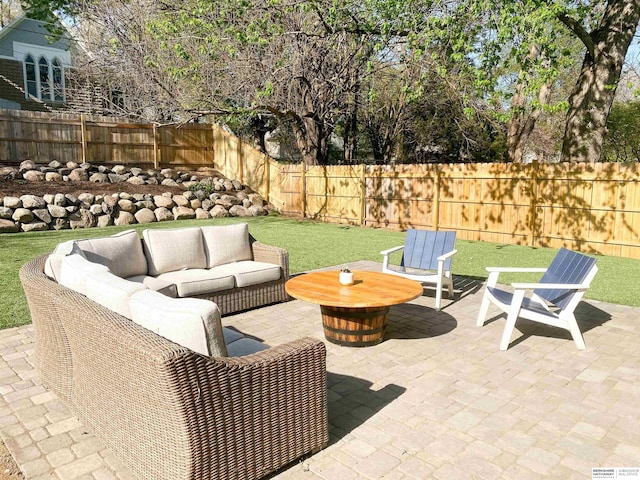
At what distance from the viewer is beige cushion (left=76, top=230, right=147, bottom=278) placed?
467 centimetres

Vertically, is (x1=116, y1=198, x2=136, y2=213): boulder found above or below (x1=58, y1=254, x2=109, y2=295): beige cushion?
below

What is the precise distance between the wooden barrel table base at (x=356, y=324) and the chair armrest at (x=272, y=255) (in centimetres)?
164

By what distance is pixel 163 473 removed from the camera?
2240 mm

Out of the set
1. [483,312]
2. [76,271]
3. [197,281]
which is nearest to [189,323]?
[76,271]

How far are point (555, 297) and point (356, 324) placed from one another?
2102mm

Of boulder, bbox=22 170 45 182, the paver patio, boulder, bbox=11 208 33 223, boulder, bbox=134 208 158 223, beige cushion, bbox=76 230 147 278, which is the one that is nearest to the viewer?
the paver patio

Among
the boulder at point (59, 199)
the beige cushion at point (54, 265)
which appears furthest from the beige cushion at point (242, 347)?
the boulder at point (59, 199)

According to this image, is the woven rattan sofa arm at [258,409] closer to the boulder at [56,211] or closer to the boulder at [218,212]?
the boulder at [56,211]

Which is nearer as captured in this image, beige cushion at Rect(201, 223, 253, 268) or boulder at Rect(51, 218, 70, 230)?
beige cushion at Rect(201, 223, 253, 268)

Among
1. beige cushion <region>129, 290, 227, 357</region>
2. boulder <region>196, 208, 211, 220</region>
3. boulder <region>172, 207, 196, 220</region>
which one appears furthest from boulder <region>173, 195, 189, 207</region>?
beige cushion <region>129, 290, 227, 357</region>

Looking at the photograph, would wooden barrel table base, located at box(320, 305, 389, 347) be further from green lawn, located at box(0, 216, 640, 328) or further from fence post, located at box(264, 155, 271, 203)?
fence post, located at box(264, 155, 271, 203)

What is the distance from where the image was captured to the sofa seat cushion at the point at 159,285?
4.33 m

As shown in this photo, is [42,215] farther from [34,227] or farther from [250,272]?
[250,272]

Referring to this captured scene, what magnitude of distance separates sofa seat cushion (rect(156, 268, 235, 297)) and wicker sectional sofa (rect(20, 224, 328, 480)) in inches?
79.5
